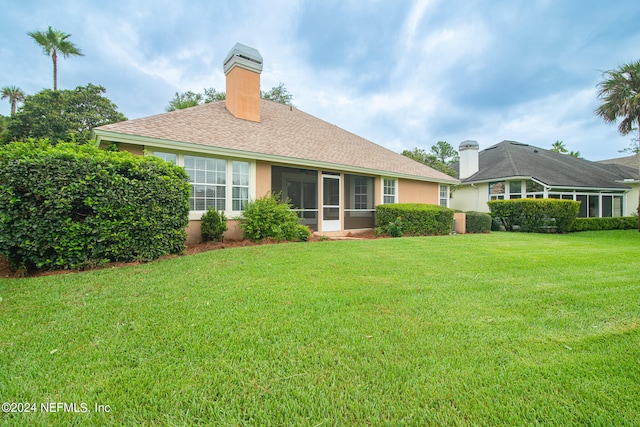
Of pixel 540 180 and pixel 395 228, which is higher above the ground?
pixel 540 180

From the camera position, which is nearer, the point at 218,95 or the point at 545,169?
the point at 545,169

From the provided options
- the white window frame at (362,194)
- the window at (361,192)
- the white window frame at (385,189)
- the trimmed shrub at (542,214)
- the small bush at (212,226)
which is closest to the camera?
the small bush at (212,226)

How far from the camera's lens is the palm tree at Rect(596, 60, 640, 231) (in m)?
13.1

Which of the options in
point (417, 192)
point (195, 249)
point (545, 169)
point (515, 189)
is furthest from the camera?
point (545, 169)

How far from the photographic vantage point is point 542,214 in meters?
13.4

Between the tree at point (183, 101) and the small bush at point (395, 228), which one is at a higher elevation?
the tree at point (183, 101)

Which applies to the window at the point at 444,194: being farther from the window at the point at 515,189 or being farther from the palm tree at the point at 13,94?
the palm tree at the point at 13,94

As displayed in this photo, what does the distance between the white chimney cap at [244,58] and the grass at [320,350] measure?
9.89 meters

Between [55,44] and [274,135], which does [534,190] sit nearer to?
[274,135]

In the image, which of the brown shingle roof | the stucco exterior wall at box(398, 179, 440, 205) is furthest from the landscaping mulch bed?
the stucco exterior wall at box(398, 179, 440, 205)

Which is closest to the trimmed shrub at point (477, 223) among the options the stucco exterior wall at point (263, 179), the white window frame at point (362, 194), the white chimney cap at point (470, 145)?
the white window frame at point (362, 194)

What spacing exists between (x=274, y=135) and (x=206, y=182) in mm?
3788

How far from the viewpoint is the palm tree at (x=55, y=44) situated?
18938 mm

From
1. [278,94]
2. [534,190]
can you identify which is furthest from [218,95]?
[534,190]
